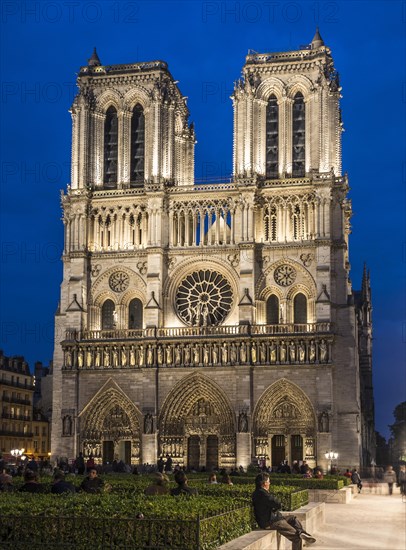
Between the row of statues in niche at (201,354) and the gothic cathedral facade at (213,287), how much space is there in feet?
0.25

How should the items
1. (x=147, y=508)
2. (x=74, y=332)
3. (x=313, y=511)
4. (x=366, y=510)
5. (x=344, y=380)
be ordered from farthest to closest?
(x=74, y=332), (x=344, y=380), (x=366, y=510), (x=313, y=511), (x=147, y=508)

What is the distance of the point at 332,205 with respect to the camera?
176ft

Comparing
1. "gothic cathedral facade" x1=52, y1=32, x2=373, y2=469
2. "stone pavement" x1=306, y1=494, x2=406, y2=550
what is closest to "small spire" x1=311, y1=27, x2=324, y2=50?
"gothic cathedral facade" x1=52, y1=32, x2=373, y2=469

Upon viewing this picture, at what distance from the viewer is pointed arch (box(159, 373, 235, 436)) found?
5284 centimetres

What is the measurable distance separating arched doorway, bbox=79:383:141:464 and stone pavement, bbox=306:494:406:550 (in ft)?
67.7

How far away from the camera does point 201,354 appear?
174 ft

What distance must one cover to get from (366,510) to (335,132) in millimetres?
28350

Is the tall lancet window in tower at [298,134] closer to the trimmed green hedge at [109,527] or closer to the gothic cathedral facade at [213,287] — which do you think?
the gothic cathedral facade at [213,287]

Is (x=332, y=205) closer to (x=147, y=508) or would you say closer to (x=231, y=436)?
(x=231, y=436)

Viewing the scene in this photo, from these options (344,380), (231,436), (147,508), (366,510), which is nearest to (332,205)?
(344,380)

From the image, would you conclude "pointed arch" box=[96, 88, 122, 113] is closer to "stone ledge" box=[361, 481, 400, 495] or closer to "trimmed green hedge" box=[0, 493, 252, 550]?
"stone ledge" box=[361, 481, 400, 495]

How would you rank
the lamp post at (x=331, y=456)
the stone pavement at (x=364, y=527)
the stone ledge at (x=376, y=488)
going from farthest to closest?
the lamp post at (x=331, y=456)
the stone ledge at (x=376, y=488)
the stone pavement at (x=364, y=527)

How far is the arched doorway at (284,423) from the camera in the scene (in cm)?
5169

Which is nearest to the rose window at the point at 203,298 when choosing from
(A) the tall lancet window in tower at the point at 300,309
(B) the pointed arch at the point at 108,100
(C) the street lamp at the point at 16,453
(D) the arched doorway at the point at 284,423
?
(A) the tall lancet window in tower at the point at 300,309
